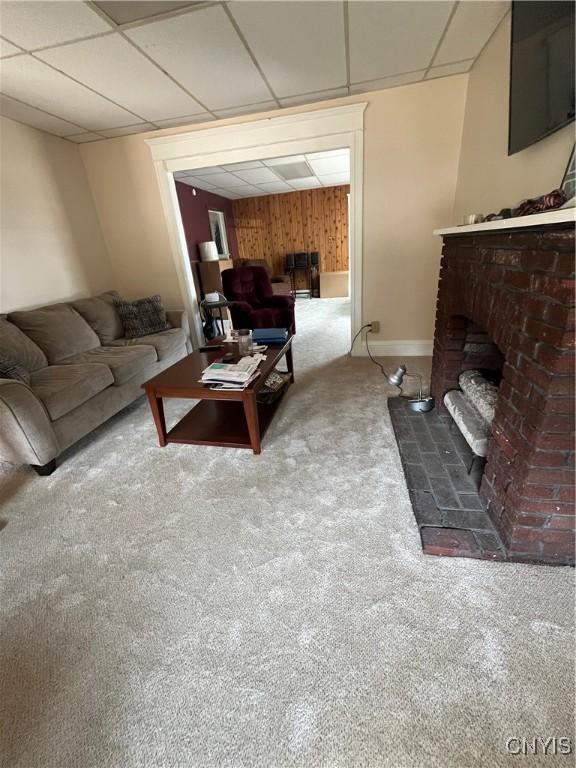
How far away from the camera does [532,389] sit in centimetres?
103

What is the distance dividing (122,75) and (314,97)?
57.1 inches

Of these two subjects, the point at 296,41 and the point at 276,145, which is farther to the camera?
the point at 276,145

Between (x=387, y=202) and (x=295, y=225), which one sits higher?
(x=295, y=225)

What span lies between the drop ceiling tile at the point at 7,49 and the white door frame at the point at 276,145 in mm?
1336

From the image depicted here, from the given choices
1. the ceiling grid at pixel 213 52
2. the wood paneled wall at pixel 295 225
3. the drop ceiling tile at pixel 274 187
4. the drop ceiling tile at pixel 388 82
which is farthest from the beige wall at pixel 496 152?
the wood paneled wall at pixel 295 225

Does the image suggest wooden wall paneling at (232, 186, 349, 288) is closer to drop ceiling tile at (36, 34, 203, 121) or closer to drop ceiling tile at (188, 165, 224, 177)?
drop ceiling tile at (188, 165, 224, 177)

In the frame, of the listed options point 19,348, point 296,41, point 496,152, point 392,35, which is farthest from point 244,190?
point 19,348

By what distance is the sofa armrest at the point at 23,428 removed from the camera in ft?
5.28

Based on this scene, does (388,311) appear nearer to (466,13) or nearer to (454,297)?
(454,297)

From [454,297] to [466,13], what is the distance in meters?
1.58

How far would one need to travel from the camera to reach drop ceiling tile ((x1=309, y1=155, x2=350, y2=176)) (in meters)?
4.46

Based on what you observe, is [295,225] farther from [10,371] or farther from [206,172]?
[10,371]

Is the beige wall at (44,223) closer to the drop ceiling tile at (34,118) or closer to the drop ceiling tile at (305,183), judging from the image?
the drop ceiling tile at (34,118)

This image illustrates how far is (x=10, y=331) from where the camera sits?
222cm
